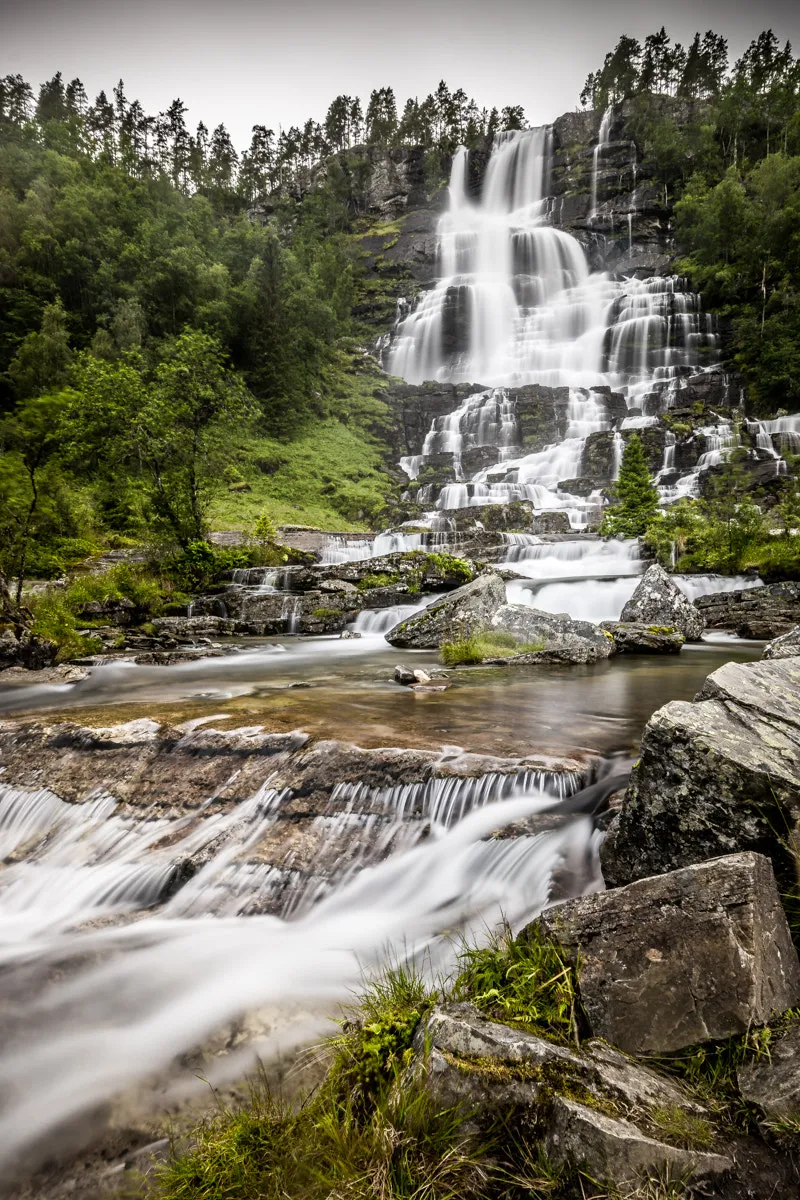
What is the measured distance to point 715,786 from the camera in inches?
98.7

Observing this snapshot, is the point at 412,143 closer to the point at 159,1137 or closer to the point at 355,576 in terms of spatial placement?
the point at 355,576

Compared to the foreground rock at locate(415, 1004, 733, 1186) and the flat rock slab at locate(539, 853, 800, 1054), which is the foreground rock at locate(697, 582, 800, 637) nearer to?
the flat rock slab at locate(539, 853, 800, 1054)

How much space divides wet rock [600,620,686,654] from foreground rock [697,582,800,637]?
2995 mm

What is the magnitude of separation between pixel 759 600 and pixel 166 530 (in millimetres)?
16264

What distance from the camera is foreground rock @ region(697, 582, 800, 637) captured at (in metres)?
11.7

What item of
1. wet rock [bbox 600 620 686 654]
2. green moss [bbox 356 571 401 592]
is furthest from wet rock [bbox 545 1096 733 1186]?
green moss [bbox 356 571 401 592]

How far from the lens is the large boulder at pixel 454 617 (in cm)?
1077

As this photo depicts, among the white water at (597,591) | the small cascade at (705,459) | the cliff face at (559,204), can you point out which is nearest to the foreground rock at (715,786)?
the white water at (597,591)

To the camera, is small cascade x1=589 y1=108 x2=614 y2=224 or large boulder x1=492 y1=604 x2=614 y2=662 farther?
small cascade x1=589 y1=108 x2=614 y2=224

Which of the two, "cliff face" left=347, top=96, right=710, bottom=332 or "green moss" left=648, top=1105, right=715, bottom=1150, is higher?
"cliff face" left=347, top=96, right=710, bottom=332

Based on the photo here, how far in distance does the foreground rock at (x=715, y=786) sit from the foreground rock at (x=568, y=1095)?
113 cm

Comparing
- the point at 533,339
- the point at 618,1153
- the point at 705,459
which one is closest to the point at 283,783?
the point at 618,1153

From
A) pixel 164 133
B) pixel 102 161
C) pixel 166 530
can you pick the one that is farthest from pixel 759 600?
pixel 164 133

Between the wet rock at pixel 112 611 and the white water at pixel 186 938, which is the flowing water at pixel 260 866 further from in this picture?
the wet rock at pixel 112 611
